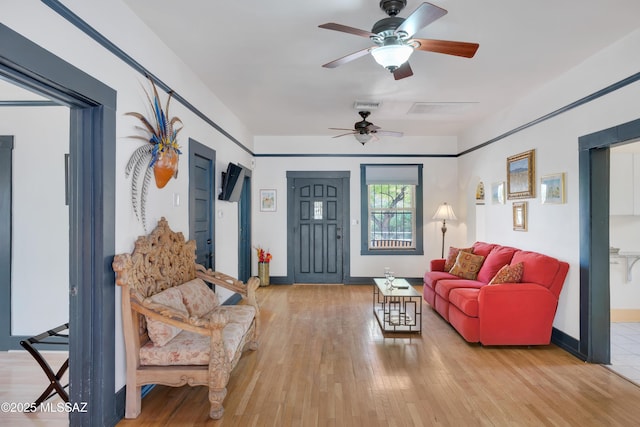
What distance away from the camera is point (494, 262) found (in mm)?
4629

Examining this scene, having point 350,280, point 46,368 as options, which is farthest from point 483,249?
point 46,368

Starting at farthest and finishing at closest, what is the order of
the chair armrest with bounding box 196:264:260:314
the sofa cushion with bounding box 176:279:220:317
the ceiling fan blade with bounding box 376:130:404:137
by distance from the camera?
the ceiling fan blade with bounding box 376:130:404:137 < the chair armrest with bounding box 196:264:260:314 < the sofa cushion with bounding box 176:279:220:317

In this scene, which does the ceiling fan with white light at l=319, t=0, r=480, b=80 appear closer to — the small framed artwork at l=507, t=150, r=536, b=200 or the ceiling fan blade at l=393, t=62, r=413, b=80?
the ceiling fan blade at l=393, t=62, r=413, b=80

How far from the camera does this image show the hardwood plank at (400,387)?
98.6 inches

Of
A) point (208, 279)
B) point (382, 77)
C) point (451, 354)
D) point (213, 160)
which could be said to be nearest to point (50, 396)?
point (208, 279)

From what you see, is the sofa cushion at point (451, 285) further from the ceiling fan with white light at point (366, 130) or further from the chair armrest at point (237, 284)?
the chair armrest at point (237, 284)

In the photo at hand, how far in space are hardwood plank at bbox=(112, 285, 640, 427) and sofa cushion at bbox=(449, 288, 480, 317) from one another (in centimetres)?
37

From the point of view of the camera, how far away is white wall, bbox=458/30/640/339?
312cm

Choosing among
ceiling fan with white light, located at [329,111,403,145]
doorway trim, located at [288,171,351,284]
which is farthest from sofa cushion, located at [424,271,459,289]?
ceiling fan with white light, located at [329,111,403,145]

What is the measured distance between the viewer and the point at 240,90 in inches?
172

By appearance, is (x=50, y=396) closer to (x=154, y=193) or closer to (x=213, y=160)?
(x=154, y=193)

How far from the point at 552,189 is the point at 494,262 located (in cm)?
114

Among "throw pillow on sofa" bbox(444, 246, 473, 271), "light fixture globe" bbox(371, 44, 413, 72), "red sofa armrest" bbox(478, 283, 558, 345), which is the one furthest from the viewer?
"throw pillow on sofa" bbox(444, 246, 473, 271)

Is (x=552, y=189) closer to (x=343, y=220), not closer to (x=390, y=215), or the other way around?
(x=390, y=215)
